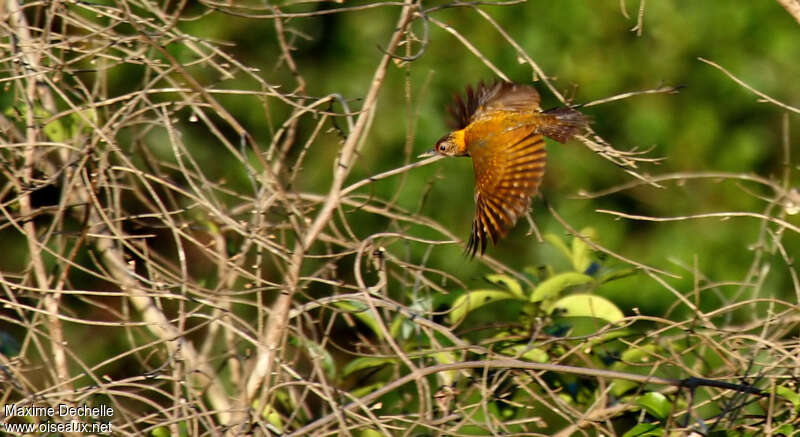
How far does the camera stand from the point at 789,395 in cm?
203

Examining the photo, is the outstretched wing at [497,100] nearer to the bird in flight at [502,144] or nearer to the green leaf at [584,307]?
the bird in flight at [502,144]

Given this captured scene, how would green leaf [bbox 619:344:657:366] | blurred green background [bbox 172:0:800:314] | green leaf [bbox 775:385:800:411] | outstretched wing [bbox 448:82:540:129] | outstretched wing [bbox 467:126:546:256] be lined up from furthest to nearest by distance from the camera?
blurred green background [bbox 172:0:800:314], outstretched wing [bbox 448:82:540:129], outstretched wing [bbox 467:126:546:256], green leaf [bbox 619:344:657:366], green leaf [bbox 775:385:800:411]

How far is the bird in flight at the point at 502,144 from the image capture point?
109 inches

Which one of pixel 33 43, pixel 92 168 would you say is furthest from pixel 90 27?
pixel 92 168

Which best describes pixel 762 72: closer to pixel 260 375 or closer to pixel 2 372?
pixel 260 375

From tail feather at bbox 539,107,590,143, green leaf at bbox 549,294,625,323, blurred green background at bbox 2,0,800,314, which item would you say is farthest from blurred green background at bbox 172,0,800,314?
green leaf at bbox 549,294,625,323

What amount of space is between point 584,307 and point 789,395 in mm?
656

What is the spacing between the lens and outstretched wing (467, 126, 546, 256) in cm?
275

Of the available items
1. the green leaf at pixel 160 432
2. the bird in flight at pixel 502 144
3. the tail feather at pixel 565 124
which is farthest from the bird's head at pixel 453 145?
the green leaf at pixel 160 432

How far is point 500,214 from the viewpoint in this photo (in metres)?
2.79

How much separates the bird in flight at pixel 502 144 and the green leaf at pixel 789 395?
0.74 metres

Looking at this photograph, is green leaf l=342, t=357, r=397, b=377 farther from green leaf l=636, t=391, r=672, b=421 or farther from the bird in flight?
green leaf l=636, t=391, r=672, b=421

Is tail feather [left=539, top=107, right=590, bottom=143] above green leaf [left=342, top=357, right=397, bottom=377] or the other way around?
above

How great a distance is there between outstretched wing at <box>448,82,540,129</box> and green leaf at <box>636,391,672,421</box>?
1.29 m
